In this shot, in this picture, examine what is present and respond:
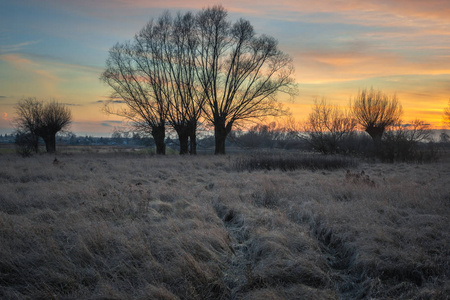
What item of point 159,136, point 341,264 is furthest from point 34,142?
point 341,264

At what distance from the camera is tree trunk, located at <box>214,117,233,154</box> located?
23.8 m

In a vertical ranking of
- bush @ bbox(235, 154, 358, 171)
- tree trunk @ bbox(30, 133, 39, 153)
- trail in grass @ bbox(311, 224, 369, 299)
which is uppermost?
tree trunk @ bbox(30, 133, 39, 153)

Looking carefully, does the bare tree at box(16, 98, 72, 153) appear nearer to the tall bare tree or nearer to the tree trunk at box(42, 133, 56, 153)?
the tree trunk at box(42, 133, 56, 153)

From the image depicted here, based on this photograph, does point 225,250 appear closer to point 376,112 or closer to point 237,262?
point 237,262

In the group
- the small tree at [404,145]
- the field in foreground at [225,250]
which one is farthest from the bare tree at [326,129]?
the field in foreground at [225,250]

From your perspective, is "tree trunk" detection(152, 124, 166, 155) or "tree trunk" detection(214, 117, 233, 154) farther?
"tree trunk" detection(152, 124, 166, 155)

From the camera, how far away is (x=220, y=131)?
2414 centimetres

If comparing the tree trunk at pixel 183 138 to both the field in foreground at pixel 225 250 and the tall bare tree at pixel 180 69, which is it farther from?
the field in foreground at pixel 225 250

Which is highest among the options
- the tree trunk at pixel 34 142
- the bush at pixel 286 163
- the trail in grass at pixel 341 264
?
the tree trunk at pixel 34 142

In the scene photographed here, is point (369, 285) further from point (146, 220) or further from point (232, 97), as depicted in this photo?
point (232, 97)

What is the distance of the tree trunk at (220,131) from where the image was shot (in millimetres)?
23797

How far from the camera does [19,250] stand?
12.5 ft

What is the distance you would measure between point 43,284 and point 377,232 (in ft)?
14.0

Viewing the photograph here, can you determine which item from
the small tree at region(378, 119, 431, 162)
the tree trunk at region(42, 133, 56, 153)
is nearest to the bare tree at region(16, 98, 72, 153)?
the tree trunk at region(42, 133, 56, 153)
